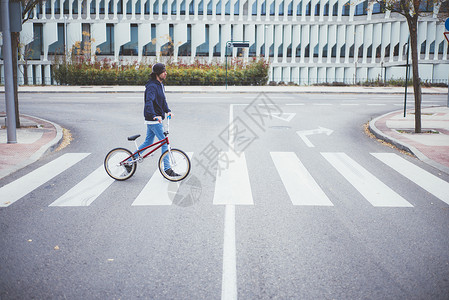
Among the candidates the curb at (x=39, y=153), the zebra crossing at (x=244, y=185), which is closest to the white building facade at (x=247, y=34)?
the curb at (x=39, y=153)

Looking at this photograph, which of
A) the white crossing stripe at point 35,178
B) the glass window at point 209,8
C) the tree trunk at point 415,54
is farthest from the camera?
the glass window at point 209,8

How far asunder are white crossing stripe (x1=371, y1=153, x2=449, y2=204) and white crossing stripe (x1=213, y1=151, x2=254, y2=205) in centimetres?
300

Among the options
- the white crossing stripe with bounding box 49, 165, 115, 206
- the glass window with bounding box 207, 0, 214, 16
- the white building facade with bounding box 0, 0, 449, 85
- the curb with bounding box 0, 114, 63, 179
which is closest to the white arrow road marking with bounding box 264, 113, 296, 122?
the curb with bounding box 0, 114, 63, 179

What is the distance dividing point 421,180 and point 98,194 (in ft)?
18.4

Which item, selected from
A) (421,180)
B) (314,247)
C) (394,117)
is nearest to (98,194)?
(314,247)

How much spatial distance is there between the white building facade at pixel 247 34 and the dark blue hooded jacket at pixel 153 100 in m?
45.4

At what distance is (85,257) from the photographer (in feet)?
15.5

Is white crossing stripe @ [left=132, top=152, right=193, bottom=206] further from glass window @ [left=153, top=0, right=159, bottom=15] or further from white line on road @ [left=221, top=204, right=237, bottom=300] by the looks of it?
glass window @ [left=153, top=0, right=159, bottom=15]

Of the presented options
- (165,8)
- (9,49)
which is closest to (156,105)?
(9,49)

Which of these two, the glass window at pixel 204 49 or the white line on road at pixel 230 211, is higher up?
the glass window at pixel 204 49

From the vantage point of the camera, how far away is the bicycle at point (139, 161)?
26.2 ft

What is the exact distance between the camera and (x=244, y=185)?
7730 mm

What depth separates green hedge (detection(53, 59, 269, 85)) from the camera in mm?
34906

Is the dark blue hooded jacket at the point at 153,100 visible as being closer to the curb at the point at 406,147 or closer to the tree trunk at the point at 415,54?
the curb at the point at 406,147
